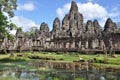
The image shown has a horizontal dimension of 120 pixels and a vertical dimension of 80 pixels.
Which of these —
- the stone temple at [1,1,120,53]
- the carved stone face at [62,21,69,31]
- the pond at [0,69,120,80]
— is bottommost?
the pond at [0,69,120,80]

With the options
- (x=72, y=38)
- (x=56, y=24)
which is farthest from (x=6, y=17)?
(x=56, y=24)

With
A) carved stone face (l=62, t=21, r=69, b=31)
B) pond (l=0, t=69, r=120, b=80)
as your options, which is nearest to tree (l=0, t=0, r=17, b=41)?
pond (l=0, t=69, r=120, b=80)

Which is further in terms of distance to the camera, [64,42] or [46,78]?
[64,42]

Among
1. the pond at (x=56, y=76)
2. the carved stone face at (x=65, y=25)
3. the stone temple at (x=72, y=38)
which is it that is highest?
the carved stone face at (x=65, y=25)

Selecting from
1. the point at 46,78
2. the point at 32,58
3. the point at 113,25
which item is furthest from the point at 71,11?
the point at 46,78

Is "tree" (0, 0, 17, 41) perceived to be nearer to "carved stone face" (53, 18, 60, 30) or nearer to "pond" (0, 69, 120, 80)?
"pond" (0, 69, 120, 80)

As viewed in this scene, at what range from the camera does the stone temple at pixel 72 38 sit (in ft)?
270

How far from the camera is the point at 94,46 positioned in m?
85.9

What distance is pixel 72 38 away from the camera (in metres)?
95.8

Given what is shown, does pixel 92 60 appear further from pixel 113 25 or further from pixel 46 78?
pixel 113 25

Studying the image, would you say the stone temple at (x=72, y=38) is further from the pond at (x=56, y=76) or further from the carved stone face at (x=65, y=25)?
the pond at (x=56, y=76)

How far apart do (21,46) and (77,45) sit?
2055 cm

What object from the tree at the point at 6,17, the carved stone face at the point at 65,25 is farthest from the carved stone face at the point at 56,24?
the tree at the point at 6,17

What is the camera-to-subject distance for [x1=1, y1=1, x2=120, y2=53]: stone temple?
82.4 meters
